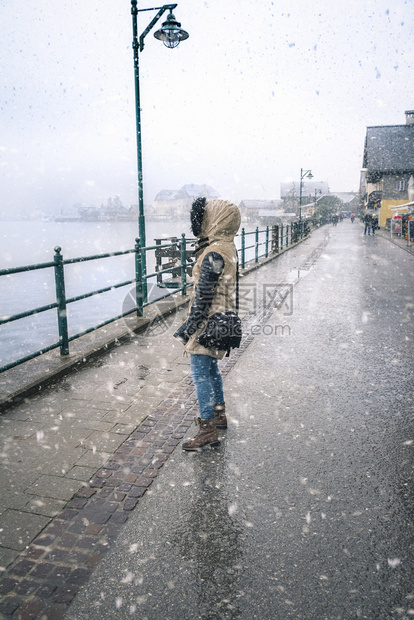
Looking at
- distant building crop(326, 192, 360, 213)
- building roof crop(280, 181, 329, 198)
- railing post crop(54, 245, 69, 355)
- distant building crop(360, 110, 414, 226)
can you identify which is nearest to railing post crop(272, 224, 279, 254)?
railing post crop(54, 245, 69, 355)

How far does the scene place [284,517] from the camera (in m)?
2.65

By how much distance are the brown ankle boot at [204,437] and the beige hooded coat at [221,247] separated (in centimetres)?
55

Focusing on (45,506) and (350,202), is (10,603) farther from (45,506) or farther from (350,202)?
(350,202)

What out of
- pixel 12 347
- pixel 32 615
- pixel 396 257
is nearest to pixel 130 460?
pixel 32 615

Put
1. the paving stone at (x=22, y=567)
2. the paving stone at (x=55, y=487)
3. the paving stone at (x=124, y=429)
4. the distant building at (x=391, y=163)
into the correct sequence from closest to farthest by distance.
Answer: the paving stone at (x=22, y=567), the paving stone at (x=55, y=487), the paving stone at (x=124, y=429), the distant building at (x=391, y=163)

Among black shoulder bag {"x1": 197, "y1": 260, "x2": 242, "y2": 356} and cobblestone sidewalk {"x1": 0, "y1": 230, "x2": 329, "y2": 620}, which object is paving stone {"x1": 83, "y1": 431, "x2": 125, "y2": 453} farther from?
black shoulder bag {"x1": 197, "y1": 260, "x2": 242, "y2": 356}

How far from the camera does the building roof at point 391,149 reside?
5316 centimetres

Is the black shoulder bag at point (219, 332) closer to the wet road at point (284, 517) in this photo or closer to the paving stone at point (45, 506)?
the wet road at point (284, 517)

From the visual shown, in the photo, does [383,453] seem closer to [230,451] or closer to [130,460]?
[230,451]

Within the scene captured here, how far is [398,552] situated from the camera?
2357 mm

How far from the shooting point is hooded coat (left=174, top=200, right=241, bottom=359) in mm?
3207

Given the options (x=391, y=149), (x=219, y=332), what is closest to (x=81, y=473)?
(x=219, y=332)

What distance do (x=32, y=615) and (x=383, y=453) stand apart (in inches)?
98.6

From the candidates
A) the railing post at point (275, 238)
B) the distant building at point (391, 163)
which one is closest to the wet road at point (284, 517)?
the railing post at point (275, 238)
